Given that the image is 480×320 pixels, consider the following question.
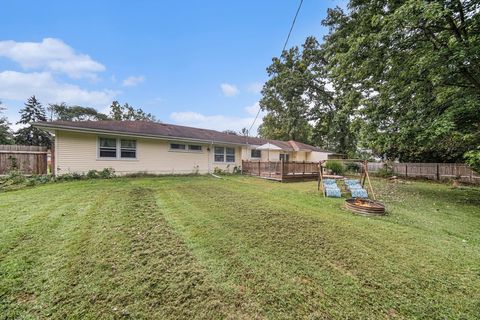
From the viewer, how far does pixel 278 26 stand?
8.78m

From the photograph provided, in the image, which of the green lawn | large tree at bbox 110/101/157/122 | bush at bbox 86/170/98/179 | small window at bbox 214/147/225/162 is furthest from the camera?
large tree at bbox 110/101/157/122

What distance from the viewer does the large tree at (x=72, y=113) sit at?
108 feet

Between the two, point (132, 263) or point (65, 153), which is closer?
point (132, 263)

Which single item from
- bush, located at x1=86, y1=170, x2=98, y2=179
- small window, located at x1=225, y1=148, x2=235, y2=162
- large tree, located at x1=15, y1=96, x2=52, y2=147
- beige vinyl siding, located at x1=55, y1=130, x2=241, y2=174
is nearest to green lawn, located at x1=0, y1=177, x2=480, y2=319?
bush, located at x1=86, y1=170, x2=98, y2=179

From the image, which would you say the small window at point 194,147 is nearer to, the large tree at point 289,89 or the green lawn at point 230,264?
the green lawn at point 230,264

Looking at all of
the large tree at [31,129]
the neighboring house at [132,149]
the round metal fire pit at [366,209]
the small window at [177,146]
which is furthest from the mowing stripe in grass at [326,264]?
the large tree at [31,129]

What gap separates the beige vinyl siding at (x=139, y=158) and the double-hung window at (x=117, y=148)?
19cm

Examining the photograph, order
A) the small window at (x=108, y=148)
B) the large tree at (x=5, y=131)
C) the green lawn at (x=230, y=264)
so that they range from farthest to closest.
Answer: the large tree at (x=5, y=131)
the small window at (x=108, y=148)
the green lawn at (x=230, y=264)

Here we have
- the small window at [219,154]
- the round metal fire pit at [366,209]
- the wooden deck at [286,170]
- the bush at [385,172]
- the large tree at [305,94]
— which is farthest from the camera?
the large tree at [305,94]

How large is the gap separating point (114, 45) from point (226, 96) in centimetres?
1082

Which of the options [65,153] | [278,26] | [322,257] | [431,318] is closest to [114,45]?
[65,153]

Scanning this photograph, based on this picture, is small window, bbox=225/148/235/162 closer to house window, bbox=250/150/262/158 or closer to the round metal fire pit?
house window, bbox=250/150/262/158

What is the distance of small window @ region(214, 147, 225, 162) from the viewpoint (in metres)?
14.1

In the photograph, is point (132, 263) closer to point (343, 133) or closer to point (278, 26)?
point (278, 26)
